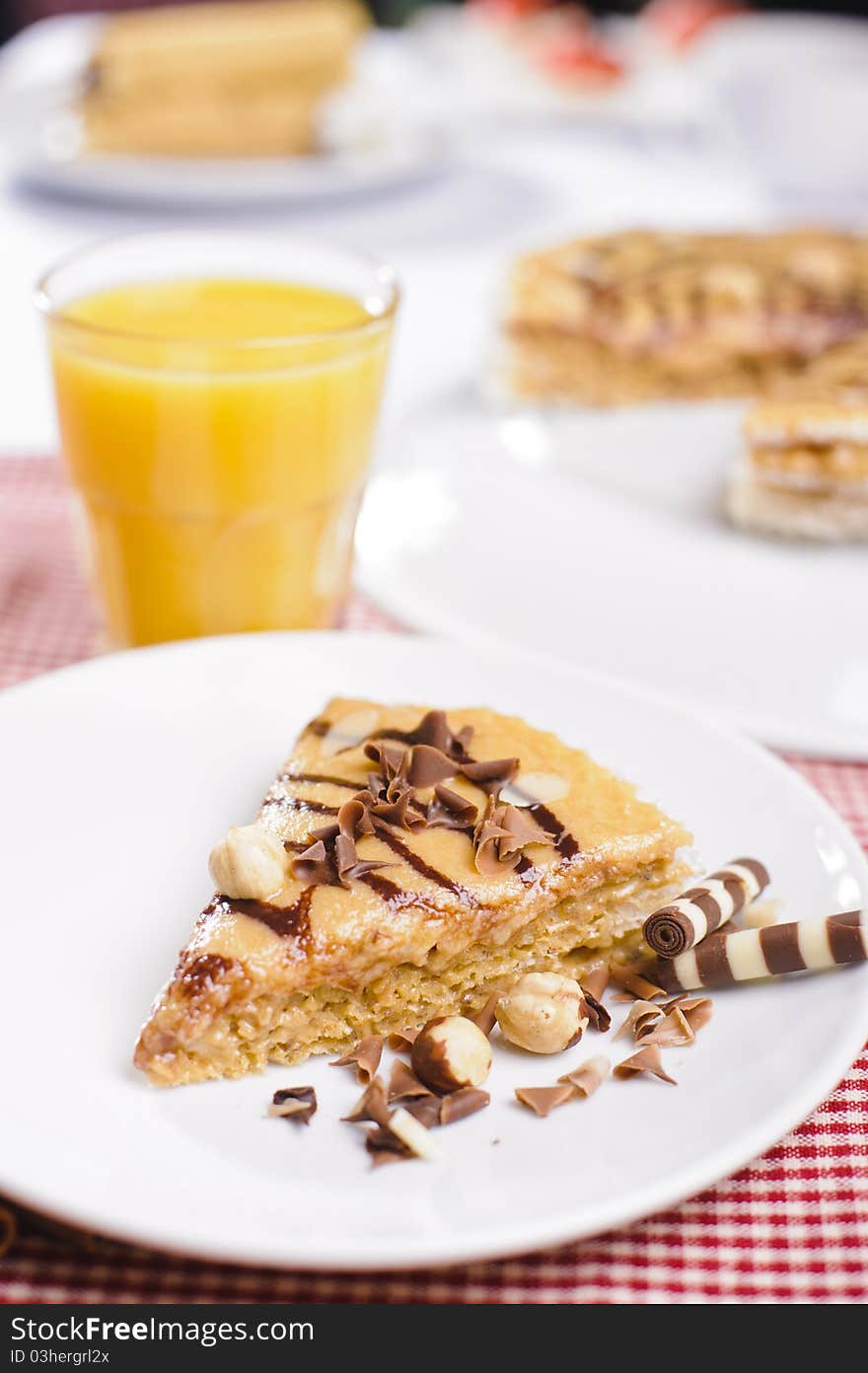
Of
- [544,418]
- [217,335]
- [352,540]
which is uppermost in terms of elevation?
[217,335]

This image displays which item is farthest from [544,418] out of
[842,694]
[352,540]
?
[842,694]

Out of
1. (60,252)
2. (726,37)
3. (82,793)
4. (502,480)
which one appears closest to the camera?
(82,793)

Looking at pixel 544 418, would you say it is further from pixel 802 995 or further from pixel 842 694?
pixel 802 995

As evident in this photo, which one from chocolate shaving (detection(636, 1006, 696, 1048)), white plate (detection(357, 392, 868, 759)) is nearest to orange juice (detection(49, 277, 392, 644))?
white plate (detection(357, 392, 868, 759))

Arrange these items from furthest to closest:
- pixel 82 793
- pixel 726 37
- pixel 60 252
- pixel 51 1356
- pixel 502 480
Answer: pixel 726 37 < pixel 60 252 < pixel 502 480 < pixel 82 793 < pixel 51 1356

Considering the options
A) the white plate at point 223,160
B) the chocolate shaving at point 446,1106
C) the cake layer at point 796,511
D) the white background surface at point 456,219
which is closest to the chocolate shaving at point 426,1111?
the chocolate shaving at point 446,1106

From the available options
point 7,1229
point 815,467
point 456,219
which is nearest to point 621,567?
point 815,467
